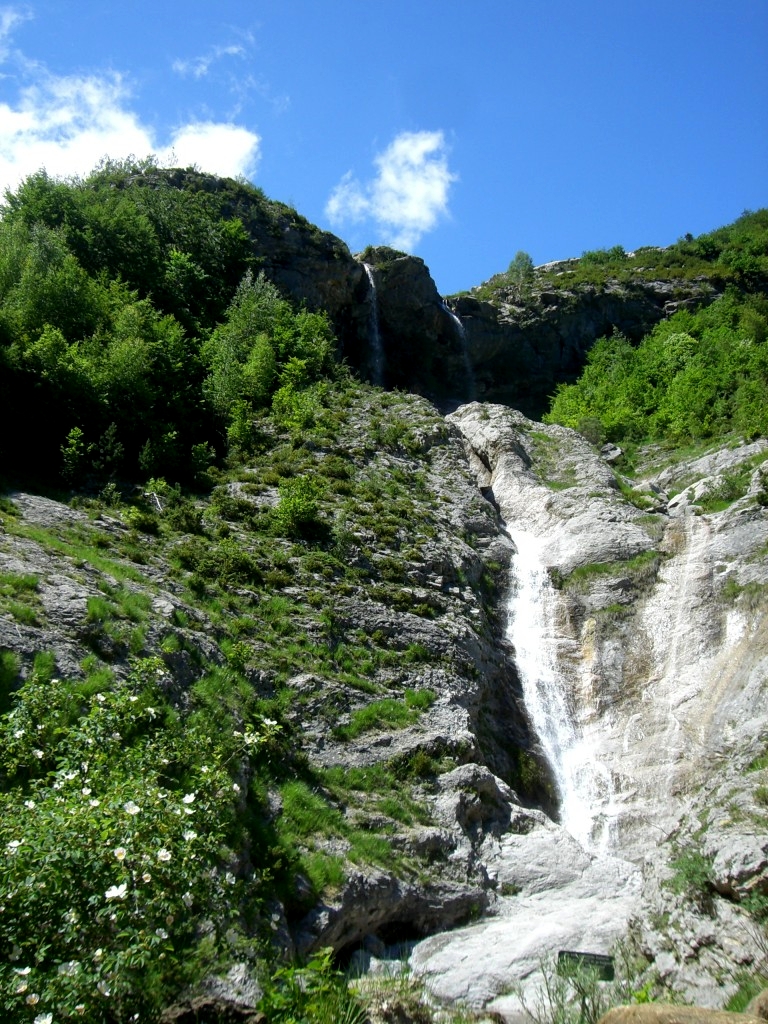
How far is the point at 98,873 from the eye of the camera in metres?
9.68

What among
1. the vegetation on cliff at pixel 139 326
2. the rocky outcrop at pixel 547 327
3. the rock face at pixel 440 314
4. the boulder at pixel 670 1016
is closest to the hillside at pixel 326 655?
the vegetation on cliff at pixel 139 326

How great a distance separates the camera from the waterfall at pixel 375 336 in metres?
55.9

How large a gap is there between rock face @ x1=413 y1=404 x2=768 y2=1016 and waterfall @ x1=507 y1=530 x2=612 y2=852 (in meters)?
0.07

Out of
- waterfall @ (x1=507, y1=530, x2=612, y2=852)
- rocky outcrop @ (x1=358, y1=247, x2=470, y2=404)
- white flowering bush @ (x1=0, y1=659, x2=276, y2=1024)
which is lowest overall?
white flowering bush @ (x1=0, y1=659, x2=276, y2=1024)

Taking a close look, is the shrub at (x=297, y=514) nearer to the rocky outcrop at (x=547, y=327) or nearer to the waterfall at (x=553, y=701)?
the waterfall at (x=553, y=701)

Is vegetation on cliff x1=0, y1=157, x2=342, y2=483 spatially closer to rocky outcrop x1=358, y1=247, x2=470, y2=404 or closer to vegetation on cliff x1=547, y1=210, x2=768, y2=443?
rocky outcrop x1=358, y1=247, x2=470, y2=404

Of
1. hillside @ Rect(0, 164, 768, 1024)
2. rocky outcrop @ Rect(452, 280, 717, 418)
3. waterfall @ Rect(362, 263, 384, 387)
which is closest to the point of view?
hillside @ Rect(0, 164, 768, 1024)

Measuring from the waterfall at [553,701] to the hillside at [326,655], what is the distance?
111mm

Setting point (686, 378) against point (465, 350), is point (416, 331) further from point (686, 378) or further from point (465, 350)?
point (686, 378)

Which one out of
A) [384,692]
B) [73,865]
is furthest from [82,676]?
[384,692]

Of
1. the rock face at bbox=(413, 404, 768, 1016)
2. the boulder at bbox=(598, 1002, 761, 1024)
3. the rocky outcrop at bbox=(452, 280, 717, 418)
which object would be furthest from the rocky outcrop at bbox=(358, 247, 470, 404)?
the boulder at bbox=(598, 1002, 761, 1024)

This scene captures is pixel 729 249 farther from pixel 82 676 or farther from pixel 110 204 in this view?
pixel 82 676

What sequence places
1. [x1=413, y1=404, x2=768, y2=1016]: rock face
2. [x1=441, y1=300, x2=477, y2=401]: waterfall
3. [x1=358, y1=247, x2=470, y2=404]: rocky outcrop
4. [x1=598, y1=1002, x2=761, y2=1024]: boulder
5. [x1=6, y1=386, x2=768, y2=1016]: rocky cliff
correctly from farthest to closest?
1. [x1=441, y1=300, x2=477, y2=401]: waterfall
2. [x1=358, y1=247, x2=470, y2=404]: rocky outcrop
3. [x1=6, y1=386, x2=768, y2=1016]: rocky cliff
4. [x1=413, y1=404, x2=768, y2=1016]: rock face
5. [x1=598, y1=1002, x2=761, y2=1024]: boulder

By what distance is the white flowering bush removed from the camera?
9133 millimetres
